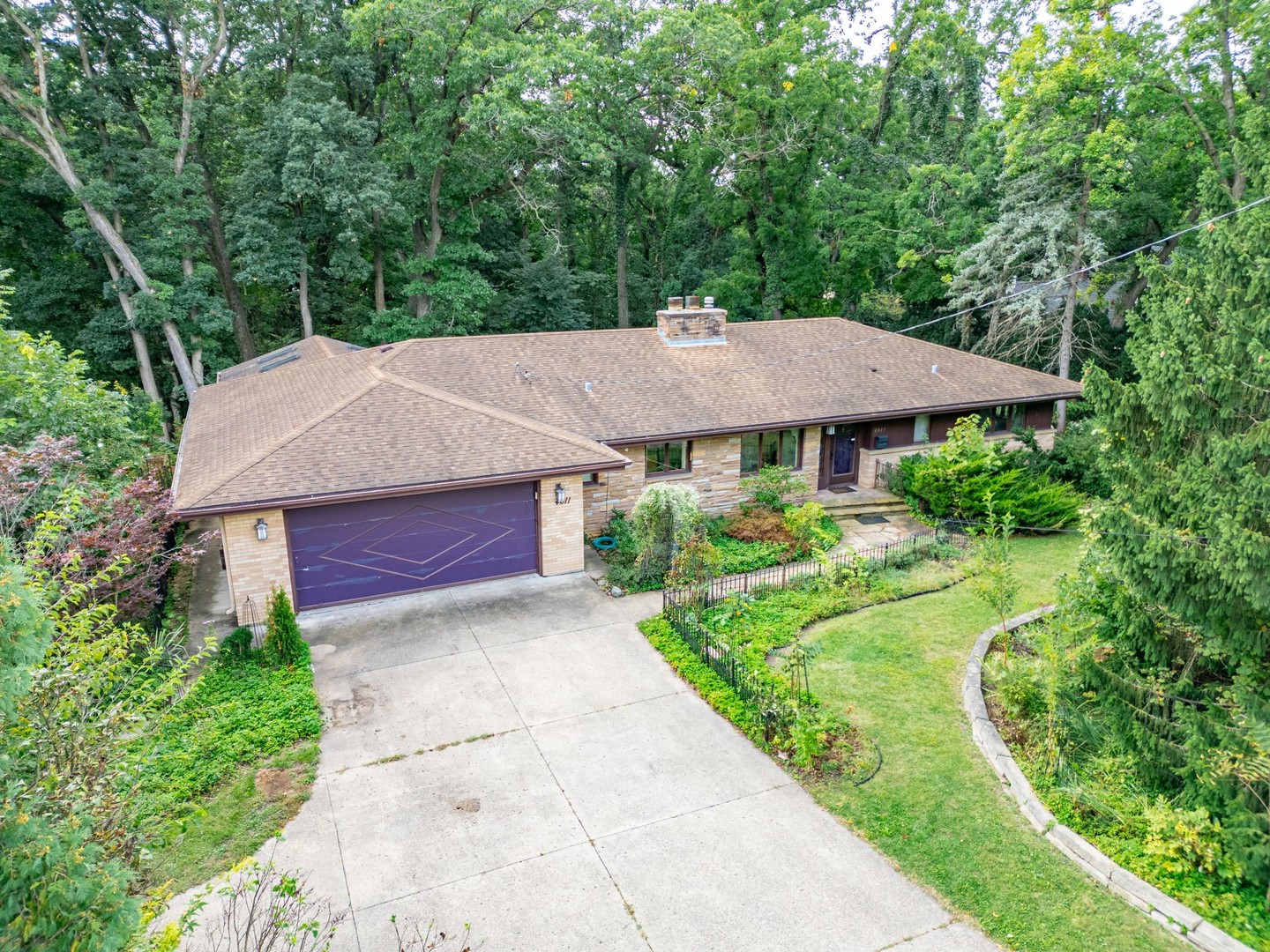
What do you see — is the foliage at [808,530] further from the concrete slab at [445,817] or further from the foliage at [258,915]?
the foliage at [258,915]

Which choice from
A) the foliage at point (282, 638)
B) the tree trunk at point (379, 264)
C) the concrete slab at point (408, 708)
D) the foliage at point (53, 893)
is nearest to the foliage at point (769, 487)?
the concrete slab at point (408, 708)

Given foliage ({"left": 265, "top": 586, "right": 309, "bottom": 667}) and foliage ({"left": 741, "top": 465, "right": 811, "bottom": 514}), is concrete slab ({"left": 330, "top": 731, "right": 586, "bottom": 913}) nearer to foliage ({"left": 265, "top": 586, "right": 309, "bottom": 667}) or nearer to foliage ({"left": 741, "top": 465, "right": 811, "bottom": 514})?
foliage ({"left": 265, "top": 586, "right": 309, "bottom": 667})

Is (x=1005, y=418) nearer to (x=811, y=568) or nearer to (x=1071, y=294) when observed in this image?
(x=1071, y=294)

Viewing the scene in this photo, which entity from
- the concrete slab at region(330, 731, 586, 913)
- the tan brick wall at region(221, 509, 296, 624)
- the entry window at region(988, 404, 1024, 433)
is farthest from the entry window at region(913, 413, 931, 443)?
the tan brick wall at region(221, 509, 296, 624)

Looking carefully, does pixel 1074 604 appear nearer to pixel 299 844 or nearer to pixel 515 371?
pixel 299 844

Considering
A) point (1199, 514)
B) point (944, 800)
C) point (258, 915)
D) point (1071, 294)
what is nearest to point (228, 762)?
point (258, 915)

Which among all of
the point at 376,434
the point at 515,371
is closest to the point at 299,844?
the point at 376,434
